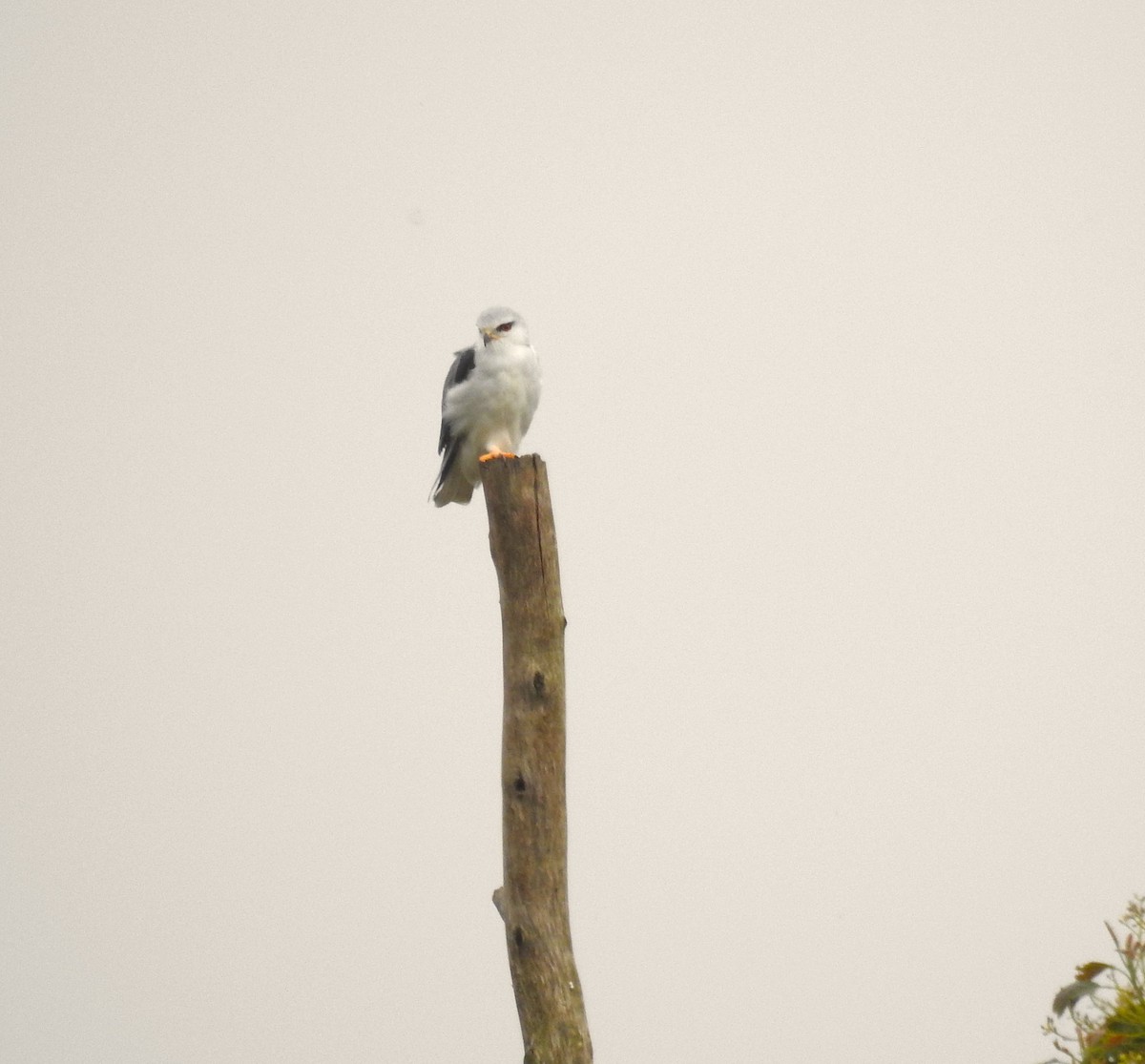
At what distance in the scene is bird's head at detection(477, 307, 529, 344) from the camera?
21.8 feet

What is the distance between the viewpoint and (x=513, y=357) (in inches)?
258

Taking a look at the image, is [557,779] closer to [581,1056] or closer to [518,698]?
[518,698]

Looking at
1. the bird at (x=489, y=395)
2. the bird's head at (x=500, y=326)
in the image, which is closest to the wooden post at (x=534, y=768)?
the bird at (x=489, y=395)

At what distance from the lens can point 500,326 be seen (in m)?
6.65

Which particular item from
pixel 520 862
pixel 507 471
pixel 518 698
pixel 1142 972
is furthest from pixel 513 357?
pixel 1142 972

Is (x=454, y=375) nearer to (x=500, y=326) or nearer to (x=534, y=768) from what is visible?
(x=500, y=326)

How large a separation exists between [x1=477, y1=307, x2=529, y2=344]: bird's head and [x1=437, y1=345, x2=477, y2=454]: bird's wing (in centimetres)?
13

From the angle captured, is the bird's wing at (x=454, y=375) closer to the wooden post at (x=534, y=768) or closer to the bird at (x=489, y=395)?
the bird at (x=489, y=395)

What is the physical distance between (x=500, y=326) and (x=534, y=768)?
288 centimetres

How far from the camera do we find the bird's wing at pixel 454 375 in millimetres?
6699

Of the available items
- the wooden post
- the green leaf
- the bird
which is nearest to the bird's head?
the bird

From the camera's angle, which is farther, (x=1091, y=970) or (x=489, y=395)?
(x=489, y=395)

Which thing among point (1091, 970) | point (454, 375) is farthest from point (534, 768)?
point (454, 375)

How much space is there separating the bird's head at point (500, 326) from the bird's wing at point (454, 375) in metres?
0.13
